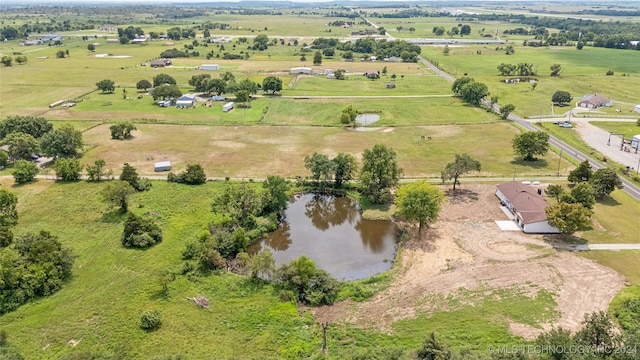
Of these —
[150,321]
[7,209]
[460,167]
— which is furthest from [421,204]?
[7,209]

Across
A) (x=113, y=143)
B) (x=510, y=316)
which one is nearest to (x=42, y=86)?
(x=113, y=143)

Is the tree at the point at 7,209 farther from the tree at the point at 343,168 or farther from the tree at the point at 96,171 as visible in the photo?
the tree at the point at 343,168

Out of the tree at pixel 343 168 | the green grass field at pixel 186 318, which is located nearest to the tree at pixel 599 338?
the green grass field at pixel 186 318

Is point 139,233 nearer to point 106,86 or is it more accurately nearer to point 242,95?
point 242,95

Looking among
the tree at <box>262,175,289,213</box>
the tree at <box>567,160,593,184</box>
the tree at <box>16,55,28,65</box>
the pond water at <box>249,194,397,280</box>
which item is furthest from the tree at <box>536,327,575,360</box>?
the tree at <box>16,55,28,65</box>

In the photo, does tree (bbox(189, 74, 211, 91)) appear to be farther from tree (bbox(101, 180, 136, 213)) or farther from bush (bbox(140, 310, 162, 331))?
bush (bbox(140, 310, 162, 331))
